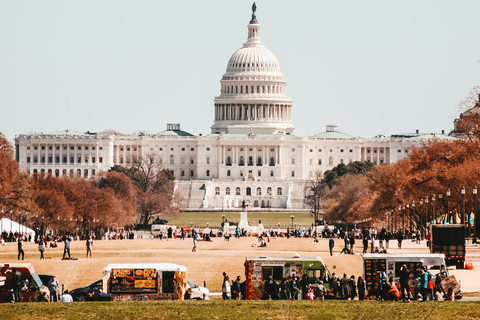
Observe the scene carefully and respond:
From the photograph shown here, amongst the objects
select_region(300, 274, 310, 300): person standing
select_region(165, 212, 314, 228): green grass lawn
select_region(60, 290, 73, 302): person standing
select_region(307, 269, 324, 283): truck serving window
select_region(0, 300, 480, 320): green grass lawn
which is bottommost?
select_region(0, 300, 480, 320): green grass lawn

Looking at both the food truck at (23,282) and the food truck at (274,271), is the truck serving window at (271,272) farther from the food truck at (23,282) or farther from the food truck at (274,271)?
the food truck at (23,282)

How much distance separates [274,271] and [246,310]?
7548 millimetres

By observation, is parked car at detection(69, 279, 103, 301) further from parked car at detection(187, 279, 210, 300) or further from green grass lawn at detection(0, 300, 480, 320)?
green grass lawn at detection(0, 300, 480, 320)

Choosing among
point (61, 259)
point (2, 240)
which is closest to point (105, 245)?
→ point (2, 240)

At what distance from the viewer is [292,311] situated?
35531mm

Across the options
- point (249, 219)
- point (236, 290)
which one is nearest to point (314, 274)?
point (236, 290)

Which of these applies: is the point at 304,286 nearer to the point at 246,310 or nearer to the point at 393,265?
the point at 393,265

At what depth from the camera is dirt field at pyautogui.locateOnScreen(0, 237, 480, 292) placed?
54.3 metres

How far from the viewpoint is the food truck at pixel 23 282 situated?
134ft

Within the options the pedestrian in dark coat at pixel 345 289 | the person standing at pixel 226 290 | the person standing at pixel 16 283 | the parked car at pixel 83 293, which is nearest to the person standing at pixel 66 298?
the parked car at pixel 83 293

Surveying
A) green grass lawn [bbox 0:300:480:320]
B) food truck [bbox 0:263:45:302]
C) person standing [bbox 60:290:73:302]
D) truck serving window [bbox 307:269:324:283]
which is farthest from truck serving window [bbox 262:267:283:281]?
food truck [bbox 0:263:45:302]

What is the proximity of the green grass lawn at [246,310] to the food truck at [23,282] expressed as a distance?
122 inches

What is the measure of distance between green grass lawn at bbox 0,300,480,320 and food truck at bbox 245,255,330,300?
5.72m

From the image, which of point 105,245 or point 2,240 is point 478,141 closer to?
point 105,245
